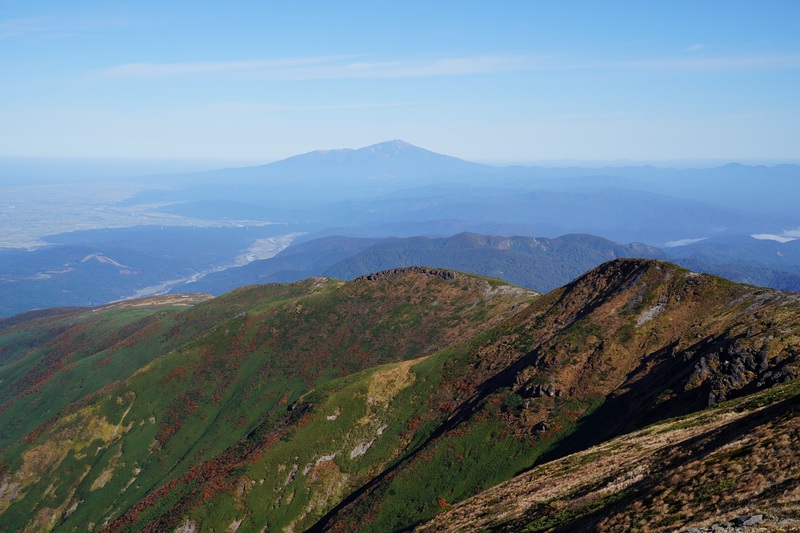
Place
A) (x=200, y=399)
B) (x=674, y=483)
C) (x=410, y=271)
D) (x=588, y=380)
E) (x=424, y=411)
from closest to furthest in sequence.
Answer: (x=674, y=483) < (x=588, y=380) < (x=424, y=411) < (x=200, y=399) < (x=410, y=271)

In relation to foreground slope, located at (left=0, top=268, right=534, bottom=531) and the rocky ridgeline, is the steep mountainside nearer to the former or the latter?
foreground slope, located at (left=0, top=268, right=534, bottom=531)

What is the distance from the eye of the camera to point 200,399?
145000 mm

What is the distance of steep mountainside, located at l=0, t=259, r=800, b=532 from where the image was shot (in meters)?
46.4

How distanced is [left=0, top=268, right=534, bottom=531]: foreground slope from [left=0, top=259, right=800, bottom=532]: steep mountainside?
563 mm

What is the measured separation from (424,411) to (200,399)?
72.6m

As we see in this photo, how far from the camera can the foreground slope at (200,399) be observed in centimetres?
11938

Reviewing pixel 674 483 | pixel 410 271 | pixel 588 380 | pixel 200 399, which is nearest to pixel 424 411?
pixel 588 380

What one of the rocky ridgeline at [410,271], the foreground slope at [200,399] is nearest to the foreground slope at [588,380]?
the foreground slope at [200,399]

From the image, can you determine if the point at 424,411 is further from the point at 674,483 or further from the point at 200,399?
the point at 674,483

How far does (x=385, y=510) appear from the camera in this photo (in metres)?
79.1

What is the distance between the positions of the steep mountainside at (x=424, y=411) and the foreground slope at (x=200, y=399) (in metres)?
0.56

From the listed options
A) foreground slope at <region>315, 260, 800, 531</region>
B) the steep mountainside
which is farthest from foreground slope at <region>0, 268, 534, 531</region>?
foreground slope at <region>315, 260, 800, 531</region>

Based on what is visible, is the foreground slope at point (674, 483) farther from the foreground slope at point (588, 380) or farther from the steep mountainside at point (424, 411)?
the foreground slope at point (588, 380)

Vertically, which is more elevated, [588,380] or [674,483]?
[674,483]
